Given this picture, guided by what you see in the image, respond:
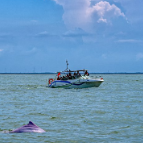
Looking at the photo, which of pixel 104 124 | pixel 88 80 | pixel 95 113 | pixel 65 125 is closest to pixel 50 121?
pixel 65 125

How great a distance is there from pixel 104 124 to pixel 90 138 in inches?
198

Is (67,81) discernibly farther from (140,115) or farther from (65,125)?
(65,125)

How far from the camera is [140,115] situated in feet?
102

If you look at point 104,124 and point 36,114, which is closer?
point 104,124

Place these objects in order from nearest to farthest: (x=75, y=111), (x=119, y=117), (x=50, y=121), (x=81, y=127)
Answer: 1. (x=81, y=127)
2. (x=50, y=121)
3. (x=119, y=117)
4. (x=75, y=111)

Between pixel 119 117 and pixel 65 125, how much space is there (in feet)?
19.9

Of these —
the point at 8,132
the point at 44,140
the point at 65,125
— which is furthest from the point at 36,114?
the point at 44,140

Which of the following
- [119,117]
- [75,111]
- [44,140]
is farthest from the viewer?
[75,111]

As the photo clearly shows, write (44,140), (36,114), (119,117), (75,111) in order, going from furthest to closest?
(75,111) → (36,114) → (119,117) → (44,140)

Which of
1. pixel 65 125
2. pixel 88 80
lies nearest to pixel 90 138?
pixel 65 125

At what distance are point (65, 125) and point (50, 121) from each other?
2236 millimetres

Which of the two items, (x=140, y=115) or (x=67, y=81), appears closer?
(x=140, y=115)

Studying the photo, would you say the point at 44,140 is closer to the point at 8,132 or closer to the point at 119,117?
the point at 8,132

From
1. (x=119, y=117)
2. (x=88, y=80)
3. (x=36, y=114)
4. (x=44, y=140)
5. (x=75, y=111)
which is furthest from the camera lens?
(x=88, y=80)
